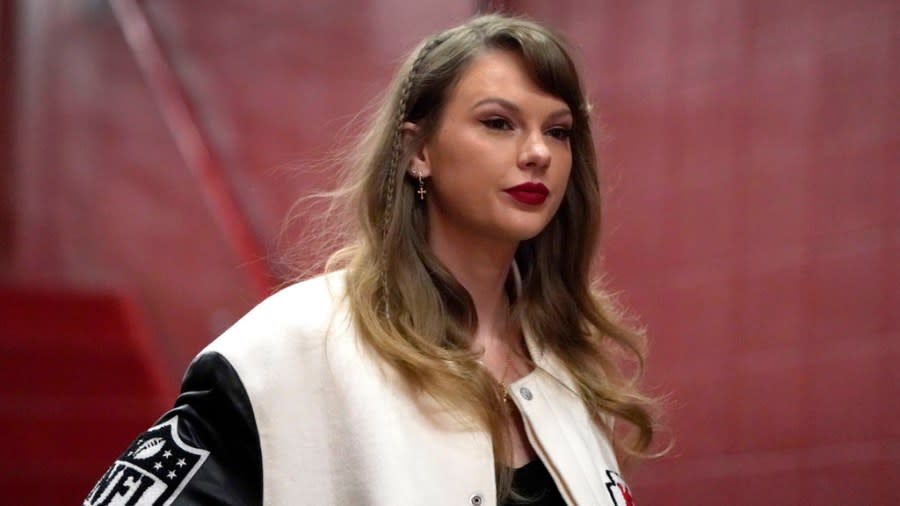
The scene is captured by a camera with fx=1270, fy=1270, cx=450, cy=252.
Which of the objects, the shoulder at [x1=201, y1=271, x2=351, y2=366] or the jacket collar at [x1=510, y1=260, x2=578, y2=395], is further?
the jacket collar at [x1=510, y1=260, x2=578, y2=395]

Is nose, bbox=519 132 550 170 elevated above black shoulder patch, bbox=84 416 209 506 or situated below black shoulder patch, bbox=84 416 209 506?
above

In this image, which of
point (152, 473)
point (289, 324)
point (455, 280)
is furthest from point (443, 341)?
point (152, 473)

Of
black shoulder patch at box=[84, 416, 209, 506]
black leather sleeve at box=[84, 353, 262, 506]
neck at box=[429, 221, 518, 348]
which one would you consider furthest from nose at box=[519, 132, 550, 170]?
black shoulder patch at box=[84, 416, 209, 506]

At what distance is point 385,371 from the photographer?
185 centimetres

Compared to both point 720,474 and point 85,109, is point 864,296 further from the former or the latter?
point 85,109

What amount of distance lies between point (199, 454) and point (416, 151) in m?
0.62

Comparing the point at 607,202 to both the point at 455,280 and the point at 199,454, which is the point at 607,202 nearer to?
the point at 455,280

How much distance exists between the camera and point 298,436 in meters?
1.77

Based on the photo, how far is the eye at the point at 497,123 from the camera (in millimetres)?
1999

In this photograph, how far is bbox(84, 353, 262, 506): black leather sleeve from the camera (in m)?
1.68

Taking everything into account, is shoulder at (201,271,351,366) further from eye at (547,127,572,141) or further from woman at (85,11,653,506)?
eye at (547,127,572,141)

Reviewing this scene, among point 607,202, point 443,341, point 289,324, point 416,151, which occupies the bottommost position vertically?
point 607,202

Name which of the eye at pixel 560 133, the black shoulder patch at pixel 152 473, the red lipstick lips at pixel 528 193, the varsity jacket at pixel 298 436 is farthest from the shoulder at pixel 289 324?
the eye at pixel 560 133

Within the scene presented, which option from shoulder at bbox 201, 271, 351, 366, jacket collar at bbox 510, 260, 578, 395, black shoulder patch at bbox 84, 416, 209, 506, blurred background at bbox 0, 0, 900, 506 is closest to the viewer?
black shoulder patch at bbox 84, 416, 209, 506
